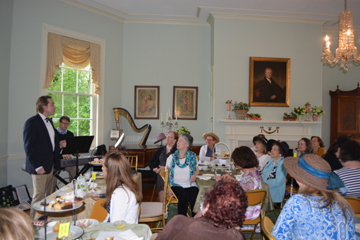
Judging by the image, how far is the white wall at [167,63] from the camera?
23.6 feet

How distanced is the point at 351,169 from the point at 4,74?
5.50 metres

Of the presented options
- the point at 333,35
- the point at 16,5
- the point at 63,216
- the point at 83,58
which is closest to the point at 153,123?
the point at 83,58

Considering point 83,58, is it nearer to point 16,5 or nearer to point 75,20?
point 75,20

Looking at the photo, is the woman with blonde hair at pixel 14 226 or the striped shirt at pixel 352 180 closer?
the woman with blonde hair at pixel 14 226

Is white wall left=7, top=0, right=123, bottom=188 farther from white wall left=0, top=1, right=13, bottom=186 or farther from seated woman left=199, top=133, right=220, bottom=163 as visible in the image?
seated woman left=199, top=133, right=220, bottom=163

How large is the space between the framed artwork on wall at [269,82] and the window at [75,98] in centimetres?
401

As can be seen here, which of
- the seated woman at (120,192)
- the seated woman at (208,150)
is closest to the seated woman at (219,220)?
the seated woman at (120,192)

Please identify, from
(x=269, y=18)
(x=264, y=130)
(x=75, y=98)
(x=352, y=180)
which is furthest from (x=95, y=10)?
(x=352, y=180)

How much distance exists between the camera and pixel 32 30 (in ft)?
17.1

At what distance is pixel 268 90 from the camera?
6.89m

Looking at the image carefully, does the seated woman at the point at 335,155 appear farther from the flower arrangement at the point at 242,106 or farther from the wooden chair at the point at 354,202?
the flower arrangement at the point at 242,106

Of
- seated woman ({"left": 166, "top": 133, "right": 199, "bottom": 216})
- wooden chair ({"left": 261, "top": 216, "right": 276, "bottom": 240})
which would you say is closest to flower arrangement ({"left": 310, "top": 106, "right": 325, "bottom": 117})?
seated woman ({"left": 166, "top": 133, "right": 199, "bottom": 216})

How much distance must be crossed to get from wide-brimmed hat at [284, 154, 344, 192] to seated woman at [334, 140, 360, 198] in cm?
147

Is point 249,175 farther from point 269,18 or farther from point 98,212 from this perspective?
point 269,18
